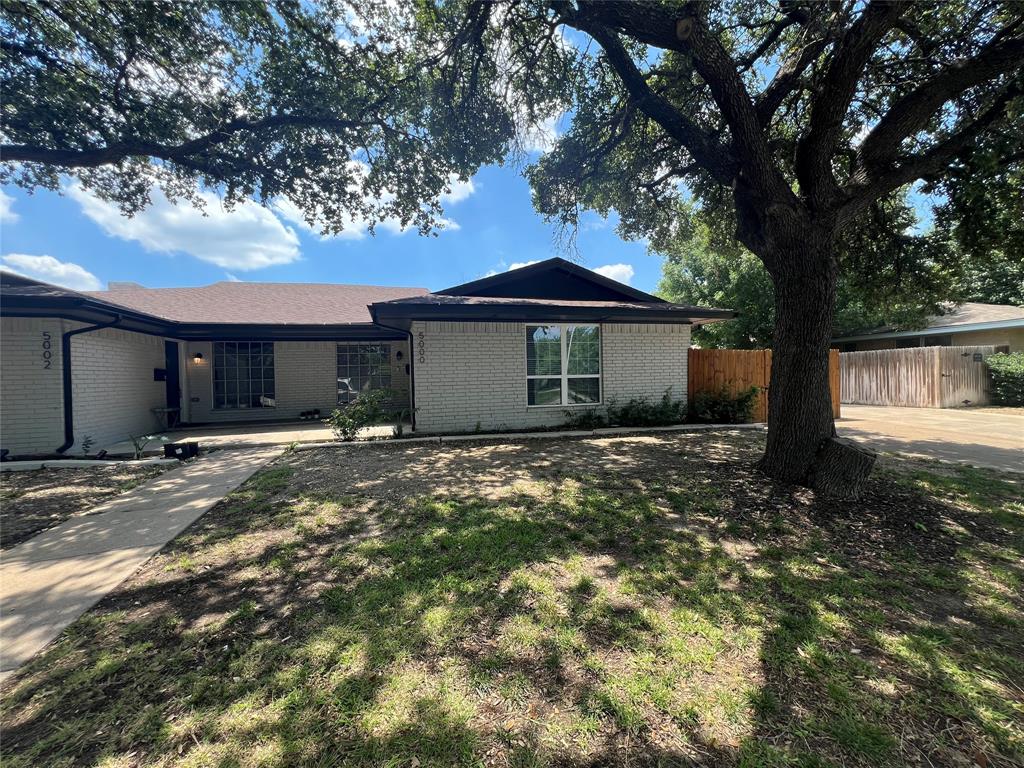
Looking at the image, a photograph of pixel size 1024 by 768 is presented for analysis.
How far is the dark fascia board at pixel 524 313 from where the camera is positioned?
773 centimetres

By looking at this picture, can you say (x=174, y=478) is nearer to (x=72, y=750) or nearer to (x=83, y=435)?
(x=83, y=435)

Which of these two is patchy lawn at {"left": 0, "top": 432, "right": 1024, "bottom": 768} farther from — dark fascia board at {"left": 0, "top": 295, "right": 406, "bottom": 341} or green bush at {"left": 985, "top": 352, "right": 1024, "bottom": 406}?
green bush at {"left": 985, "top": 352, "right": 1024, "bottom": 406}

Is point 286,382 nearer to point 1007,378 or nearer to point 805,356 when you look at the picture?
point 805,356

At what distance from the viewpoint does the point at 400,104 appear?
8.24 metres

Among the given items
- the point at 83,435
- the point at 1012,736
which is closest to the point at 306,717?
the point at 1012,736

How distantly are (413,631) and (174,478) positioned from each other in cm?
552

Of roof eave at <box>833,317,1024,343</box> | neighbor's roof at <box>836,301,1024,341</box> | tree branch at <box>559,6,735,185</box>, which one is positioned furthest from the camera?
neighbor's roof at <box>836,301,1024,341</box>

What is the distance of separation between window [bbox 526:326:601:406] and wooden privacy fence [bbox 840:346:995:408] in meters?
12.5

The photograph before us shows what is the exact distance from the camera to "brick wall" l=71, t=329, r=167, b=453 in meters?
7.66

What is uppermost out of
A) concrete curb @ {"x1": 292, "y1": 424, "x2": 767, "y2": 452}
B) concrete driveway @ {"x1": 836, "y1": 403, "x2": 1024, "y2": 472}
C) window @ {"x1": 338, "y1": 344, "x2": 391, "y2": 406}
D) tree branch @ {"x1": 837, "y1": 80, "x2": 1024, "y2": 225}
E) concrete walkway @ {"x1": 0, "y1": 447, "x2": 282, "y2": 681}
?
tree branch @ {"x1": 837, "y1": 80, "x2": 1024, "y2": 225}

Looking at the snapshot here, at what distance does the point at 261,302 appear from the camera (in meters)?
12.7

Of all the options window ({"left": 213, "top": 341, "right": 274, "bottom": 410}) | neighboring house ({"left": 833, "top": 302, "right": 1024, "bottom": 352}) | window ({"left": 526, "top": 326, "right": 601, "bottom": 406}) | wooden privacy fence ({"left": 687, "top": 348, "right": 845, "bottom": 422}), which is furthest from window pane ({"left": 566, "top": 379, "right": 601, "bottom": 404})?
neighboring house ({"left": 833, "top": 302, "right": 1024, "bottom": 352})

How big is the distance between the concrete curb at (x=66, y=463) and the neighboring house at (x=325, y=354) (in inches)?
41.8

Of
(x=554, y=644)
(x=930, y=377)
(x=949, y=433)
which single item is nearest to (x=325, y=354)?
(x=554, y=644)
